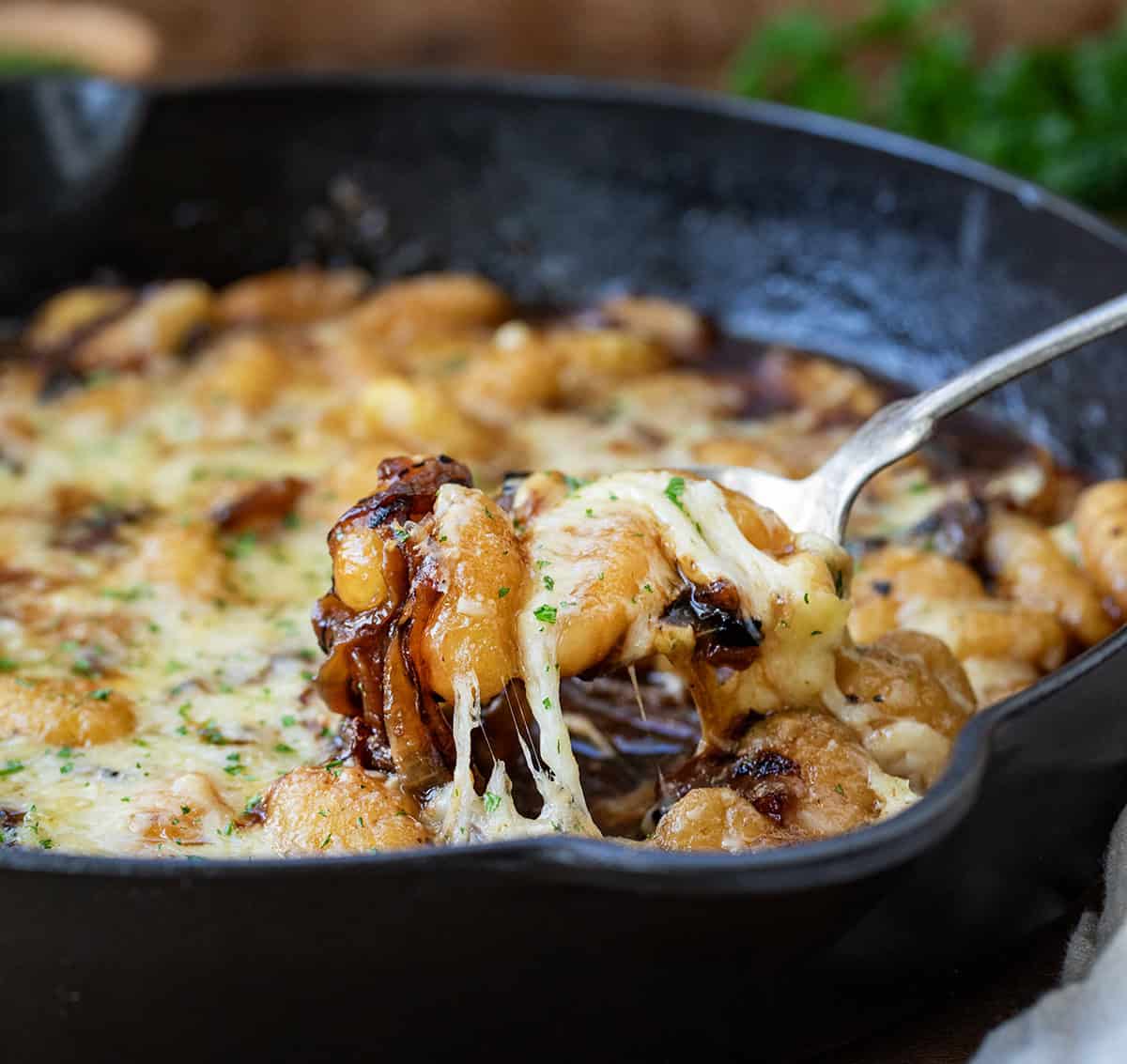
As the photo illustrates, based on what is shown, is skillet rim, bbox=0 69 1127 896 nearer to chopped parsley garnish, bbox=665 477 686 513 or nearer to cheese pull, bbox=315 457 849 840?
cheese pull, bbox=315 457 849 840

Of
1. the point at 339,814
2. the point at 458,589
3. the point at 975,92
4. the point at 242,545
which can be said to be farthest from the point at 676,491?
the point at 975,92

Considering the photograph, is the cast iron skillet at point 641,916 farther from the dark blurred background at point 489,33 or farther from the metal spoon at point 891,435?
the dark blurred background at point 489,33

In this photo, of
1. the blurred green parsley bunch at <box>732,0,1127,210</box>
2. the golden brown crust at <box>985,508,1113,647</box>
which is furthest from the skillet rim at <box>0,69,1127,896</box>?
the blurred green parsley bunch at <box>732,0,1127,210</box>

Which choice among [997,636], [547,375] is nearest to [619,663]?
[997,636]

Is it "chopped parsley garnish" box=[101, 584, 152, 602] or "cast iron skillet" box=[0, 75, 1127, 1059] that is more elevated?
"cast iron skillet" box=[0, 75, 1127, 1059]

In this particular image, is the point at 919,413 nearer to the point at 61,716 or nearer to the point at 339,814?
the point at 339,814

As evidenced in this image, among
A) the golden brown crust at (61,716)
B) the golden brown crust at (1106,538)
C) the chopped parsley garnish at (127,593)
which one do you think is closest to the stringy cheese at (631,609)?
the golden brown crust at (61,716)
